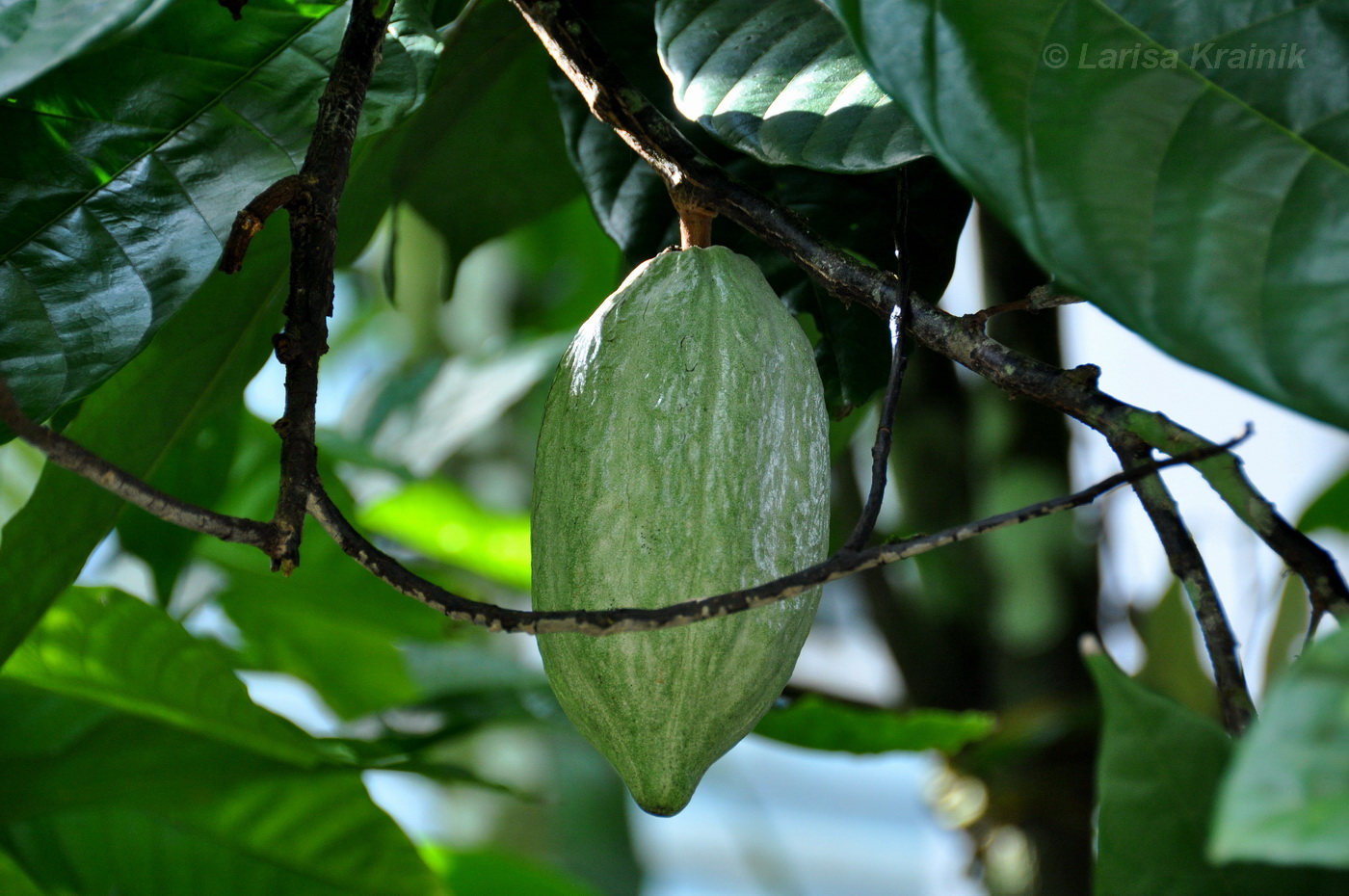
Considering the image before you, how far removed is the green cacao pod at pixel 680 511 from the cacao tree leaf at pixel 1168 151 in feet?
0.35

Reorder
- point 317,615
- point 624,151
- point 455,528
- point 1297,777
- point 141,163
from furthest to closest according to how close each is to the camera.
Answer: point 455,528
point 317,615
point 624,151
point 141,163
point 1297,777

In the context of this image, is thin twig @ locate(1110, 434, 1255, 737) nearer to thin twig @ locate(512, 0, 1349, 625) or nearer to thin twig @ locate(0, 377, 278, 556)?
thin twig @ locate(512, 0, 1349, 625)

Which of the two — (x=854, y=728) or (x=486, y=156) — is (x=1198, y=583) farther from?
(x=486, y=156)

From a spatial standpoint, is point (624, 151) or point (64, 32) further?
point (624, 151)

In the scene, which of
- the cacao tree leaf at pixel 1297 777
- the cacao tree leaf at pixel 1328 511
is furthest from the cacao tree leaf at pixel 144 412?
the cacao tree leaf at pixel 1328 511

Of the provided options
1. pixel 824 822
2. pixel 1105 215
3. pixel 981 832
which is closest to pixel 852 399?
pixel 1105 215

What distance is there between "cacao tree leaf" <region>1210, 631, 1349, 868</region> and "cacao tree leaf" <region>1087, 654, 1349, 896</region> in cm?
7

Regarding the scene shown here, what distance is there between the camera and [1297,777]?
186 mm

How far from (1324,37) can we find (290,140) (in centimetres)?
35

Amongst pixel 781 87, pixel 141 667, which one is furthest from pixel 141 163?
pixel 141 667

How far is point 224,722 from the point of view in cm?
67

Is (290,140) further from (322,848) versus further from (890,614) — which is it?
(890,614)

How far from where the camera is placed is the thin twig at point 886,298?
0.27 m

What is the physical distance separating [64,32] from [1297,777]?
31 centimetres
